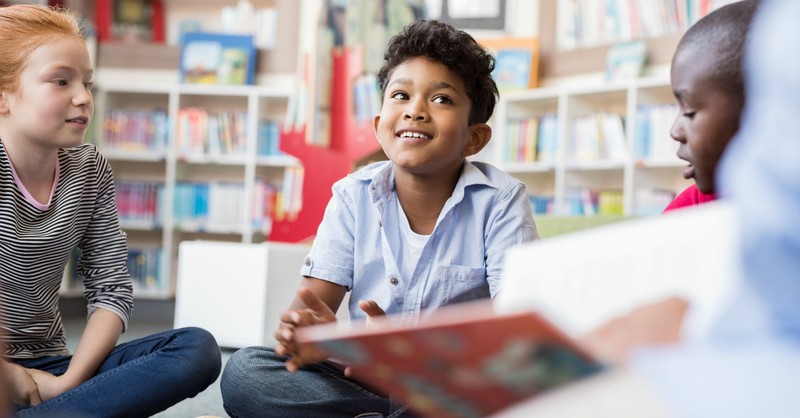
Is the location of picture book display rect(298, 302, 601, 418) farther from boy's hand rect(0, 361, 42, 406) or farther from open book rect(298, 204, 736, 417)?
boy's hand rect(0, 361, 42, 406)

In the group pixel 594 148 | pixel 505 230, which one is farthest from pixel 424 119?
pixel 594 148

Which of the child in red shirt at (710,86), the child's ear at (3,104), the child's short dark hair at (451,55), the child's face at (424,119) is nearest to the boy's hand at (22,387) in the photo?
the child's ear at (3,104)

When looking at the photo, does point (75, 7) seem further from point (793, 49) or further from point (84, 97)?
point (793, 49)

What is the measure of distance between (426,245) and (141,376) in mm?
530

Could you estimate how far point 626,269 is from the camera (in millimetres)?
552

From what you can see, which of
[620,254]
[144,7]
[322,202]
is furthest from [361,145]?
[620,254]

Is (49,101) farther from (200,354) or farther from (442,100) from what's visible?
(442,100)

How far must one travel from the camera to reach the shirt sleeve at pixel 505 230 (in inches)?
59.6

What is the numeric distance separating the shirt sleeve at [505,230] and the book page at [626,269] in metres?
0.92

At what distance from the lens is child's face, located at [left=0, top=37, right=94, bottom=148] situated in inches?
58.4

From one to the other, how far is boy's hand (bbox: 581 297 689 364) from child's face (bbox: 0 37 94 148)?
3.93 ft

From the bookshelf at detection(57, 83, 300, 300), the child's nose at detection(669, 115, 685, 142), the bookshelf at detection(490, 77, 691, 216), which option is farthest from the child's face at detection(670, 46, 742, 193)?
the bookshelf at detection(57, 83, 300, 300)

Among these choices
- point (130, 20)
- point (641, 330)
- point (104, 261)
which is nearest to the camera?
point (641, 330)

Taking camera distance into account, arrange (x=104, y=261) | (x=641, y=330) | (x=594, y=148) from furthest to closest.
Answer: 1. (x=594, y=148)
2. (x=104, y=261)
3. (x=641, y=330)
